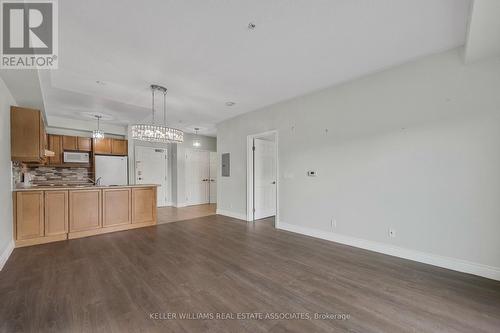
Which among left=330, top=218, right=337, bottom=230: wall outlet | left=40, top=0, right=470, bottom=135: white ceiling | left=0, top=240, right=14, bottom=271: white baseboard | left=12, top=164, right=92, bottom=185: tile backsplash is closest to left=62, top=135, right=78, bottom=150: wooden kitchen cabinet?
left=12, top=164, right=92, bottom=185: tile backsplash

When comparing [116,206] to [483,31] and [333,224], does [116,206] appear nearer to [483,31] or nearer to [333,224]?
[333,224]

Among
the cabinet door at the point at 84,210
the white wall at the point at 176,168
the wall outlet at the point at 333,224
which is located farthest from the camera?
the white wall at the point at 176,168

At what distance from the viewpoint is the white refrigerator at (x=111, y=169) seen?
5942 millimetres

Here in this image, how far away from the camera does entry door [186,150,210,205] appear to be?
7.69 m

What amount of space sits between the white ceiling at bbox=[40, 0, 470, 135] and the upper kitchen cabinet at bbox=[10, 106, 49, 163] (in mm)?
594

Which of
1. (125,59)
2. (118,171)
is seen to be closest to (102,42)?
(125,59)

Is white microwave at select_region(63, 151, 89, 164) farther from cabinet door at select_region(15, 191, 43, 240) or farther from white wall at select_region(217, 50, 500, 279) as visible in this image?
white wall at select_region(217, 50, 500, 279)

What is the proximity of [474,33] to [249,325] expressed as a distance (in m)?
3.39

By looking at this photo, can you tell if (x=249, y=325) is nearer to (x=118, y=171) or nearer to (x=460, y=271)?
(x=460, y=271)

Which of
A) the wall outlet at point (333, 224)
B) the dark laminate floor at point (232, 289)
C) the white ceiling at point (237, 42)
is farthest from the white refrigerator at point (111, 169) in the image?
the wall outlet at point (333, 224)

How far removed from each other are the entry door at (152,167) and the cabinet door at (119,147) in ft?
1.83

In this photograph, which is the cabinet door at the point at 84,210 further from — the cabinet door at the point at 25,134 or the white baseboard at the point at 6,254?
the cabinet door at the point at 25,134

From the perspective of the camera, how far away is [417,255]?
9.30 feet

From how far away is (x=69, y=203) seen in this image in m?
3.88
